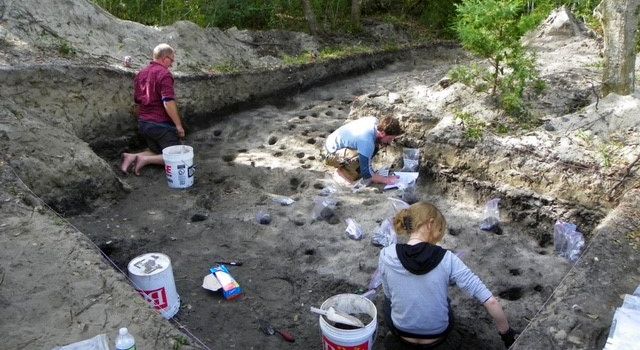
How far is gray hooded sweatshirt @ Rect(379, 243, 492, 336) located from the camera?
3.16 meters

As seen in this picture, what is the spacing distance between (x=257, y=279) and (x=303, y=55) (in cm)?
618

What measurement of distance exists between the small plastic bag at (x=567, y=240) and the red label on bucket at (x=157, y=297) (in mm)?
3335

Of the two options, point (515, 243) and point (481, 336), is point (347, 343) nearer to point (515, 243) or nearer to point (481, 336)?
point (481, 336)

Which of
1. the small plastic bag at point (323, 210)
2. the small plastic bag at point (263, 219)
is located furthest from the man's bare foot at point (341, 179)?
the small plastic bag at point (263, 219)

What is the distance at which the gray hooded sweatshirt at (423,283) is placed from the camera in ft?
10.4

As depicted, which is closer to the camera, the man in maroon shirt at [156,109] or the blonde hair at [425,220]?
the blonde hair at [425,220]

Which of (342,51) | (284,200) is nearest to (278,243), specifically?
(284,200)

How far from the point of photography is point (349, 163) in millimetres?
5973

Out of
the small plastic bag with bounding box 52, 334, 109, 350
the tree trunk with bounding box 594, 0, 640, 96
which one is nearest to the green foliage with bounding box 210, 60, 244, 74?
the tree trunk with bounding box 594, 0, 640, 96

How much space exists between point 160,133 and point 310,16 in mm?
6030

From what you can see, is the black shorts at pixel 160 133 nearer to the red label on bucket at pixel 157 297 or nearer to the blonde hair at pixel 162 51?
the blonde hair at pixel 162 51

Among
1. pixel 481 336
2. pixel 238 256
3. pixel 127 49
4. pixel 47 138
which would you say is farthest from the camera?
pixel 127 49

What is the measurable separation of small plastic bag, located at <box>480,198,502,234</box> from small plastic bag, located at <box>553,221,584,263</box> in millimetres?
519

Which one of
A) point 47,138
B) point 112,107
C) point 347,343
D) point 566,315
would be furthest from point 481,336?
point 112,107
